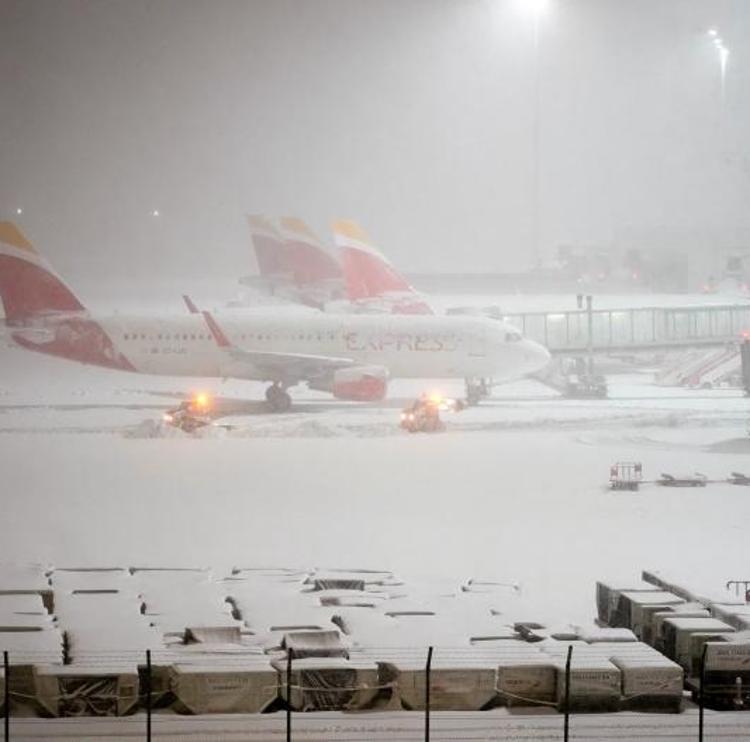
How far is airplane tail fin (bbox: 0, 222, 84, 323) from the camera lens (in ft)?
219

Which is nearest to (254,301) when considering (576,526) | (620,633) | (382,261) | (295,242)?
(295,242)

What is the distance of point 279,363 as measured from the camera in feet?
211

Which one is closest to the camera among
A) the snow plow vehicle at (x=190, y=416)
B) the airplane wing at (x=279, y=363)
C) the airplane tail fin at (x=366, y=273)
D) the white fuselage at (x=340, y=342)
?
the snow plow vehicle at (x=190, y=416)

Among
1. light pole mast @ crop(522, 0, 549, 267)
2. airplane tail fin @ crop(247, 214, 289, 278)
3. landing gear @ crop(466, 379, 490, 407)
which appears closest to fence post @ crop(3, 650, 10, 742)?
landing gear @ crop(466, 379, 490, 407)

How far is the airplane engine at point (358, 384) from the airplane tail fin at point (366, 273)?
17.9m

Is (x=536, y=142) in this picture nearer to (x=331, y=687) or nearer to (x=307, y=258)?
(x=307, y=258)

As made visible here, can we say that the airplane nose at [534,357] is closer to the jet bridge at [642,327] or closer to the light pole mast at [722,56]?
the jet bridge at [642,327]

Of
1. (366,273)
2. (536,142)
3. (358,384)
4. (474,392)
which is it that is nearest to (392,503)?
(358,384)

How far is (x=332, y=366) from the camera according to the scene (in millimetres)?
64500

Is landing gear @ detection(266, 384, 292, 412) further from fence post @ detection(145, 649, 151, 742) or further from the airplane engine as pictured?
fence post @ detection(145, 649, 151, 742)

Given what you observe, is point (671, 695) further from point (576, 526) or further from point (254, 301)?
point (254, 301)

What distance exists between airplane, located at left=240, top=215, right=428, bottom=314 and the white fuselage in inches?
609

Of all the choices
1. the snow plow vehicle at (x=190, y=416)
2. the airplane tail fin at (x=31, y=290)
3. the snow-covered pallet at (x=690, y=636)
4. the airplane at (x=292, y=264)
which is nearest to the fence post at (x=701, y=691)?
the snow-covered pallet at (x=690, y=636)

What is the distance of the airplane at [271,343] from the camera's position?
64562 millimetres
